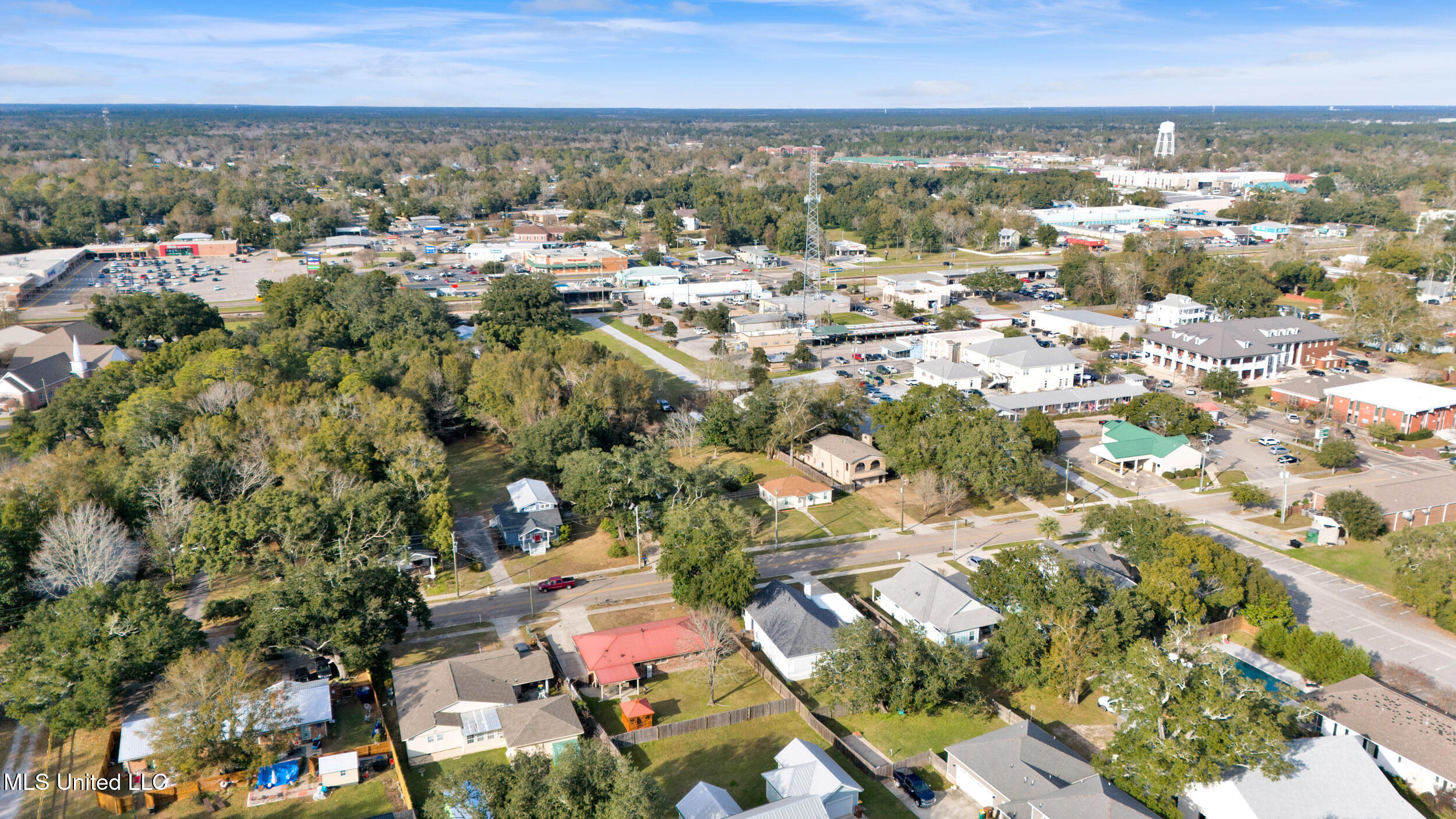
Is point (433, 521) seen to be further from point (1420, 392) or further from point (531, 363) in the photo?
point (1420, 392)

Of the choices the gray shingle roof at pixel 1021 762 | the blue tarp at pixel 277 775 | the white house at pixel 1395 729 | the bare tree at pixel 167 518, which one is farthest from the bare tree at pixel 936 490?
the bare tree at pixel 167 518

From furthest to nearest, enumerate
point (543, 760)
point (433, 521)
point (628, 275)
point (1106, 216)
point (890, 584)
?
point (1106, 216) → point (628, 275) → point (433, 521) → point (890, 584) → point (543, 760)

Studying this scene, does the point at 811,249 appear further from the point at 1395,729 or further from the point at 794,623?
the point at 1395,729

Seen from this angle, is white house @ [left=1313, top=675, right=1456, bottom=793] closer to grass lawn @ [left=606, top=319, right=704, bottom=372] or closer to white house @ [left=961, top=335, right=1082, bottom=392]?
white house @ [left=961, top=335, right=1082, bottom=392]

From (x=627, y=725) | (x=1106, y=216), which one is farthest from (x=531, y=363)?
(x=1106, y=216)

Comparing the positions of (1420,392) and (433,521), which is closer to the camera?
(433,521)

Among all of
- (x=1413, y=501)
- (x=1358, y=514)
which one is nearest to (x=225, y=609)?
(x=1358, y=514)

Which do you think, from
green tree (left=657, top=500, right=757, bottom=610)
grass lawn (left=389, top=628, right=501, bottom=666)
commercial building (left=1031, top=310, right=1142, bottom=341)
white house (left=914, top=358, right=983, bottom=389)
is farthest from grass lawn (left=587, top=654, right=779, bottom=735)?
commercial building (left=1031, top=310, right=1142, bottom=341)
